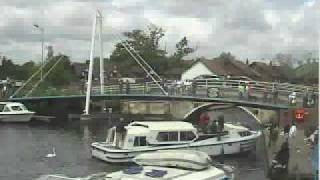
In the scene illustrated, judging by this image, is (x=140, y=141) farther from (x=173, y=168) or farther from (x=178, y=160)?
(x=173, y=168)

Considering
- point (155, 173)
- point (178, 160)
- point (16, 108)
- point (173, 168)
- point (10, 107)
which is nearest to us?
point (155, 173)

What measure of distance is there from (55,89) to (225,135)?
45.6m

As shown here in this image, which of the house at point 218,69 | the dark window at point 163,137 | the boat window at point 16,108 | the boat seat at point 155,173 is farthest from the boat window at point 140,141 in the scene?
the house at point 218,69

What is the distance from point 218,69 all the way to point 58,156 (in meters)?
97.6

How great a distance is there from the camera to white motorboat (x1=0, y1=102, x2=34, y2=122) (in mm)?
74562

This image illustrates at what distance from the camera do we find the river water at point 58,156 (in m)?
35.9

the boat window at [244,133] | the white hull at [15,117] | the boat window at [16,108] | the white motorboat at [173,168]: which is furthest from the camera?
the boat window at [16,108]

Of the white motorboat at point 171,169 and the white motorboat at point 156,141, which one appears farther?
the white motorboat at point 156,141

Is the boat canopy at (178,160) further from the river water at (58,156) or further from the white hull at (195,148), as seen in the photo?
the white hull at (195,148)

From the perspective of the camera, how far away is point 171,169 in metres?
21.8

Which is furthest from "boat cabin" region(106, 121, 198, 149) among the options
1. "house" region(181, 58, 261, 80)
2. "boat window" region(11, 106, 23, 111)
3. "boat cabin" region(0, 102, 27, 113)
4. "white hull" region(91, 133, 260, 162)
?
"house" region(181, 58, 261, 80)

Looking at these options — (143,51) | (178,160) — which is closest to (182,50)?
(143,51)

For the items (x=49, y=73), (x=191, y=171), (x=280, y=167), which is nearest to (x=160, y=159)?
(x=191, y=171)

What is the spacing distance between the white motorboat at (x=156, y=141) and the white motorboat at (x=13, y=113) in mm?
35920
